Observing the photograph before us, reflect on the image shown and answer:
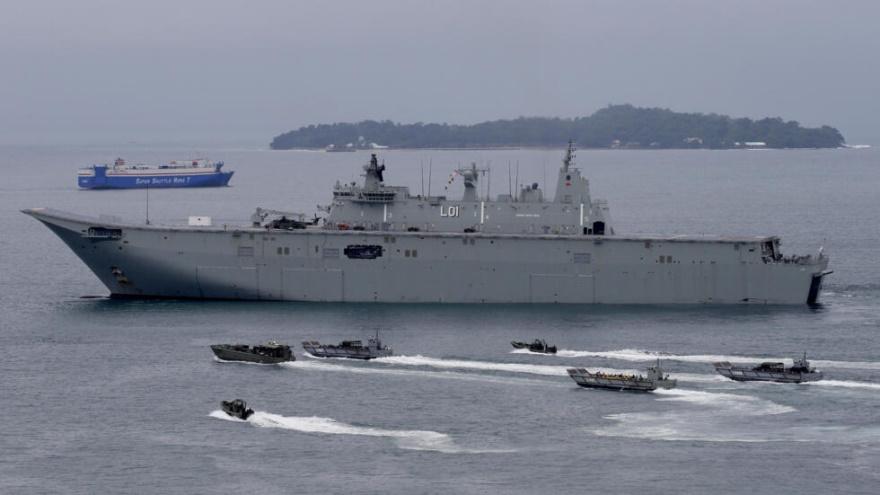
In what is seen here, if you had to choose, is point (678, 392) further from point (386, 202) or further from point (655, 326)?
point (386, 202)

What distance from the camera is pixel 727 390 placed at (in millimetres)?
46875

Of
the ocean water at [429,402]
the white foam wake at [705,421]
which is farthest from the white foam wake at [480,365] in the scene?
the white foam wake at [705,421]

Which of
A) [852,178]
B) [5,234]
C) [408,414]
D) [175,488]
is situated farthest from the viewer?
[852,178]

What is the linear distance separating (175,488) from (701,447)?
14.5 meters

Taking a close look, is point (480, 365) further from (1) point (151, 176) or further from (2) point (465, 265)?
(1) point (151, 176)

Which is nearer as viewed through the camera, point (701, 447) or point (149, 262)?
point (701, 447)

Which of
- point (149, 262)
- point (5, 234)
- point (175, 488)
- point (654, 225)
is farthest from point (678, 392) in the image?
point (5, 234)

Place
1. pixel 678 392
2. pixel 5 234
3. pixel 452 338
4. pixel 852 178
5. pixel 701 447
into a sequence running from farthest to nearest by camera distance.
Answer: pixel 852 178 → pixel 5 234 → pixel 452 338 → pixel 678 392 → pixel 701 447

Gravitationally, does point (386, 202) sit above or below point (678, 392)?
above

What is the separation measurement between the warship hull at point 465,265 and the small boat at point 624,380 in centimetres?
1559

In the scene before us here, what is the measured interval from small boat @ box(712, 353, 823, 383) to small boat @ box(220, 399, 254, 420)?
16286 mm

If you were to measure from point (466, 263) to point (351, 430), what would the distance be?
873 inches

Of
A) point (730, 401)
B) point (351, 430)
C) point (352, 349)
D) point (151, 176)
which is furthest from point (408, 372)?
point (151, 176)

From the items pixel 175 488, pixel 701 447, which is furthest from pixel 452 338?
pixel 175 488
